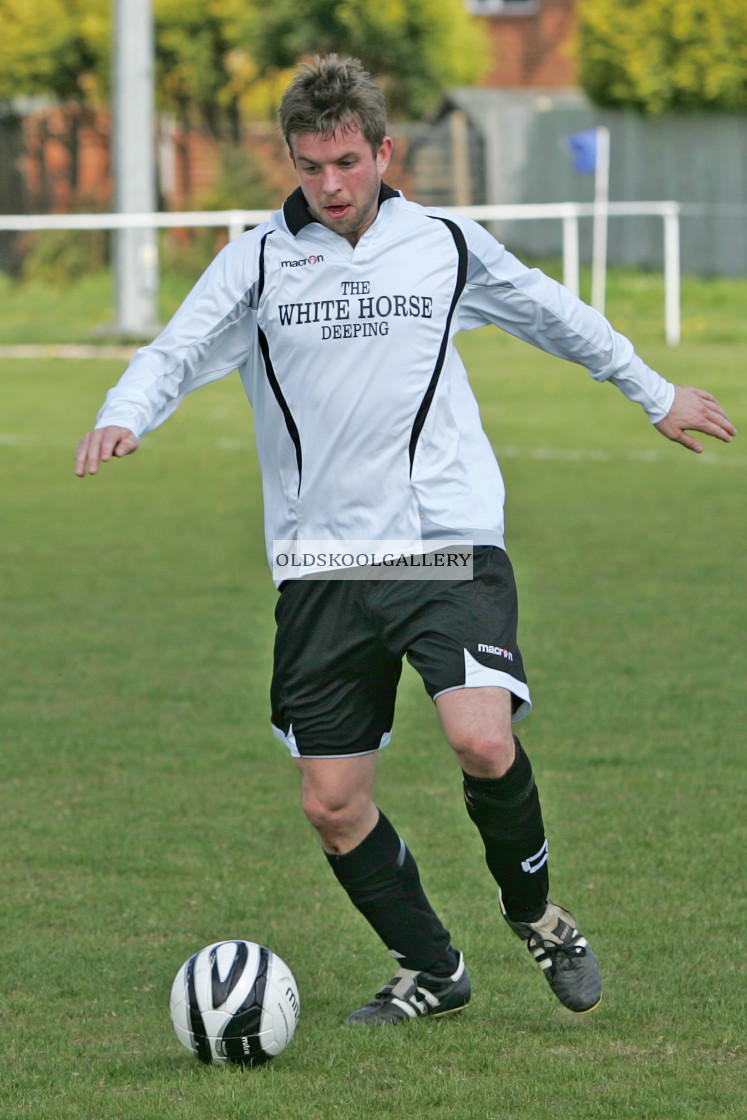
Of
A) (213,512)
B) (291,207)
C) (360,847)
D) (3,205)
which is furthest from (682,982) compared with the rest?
(3,205)

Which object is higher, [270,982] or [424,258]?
[424,258]

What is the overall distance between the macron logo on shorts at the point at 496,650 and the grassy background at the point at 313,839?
867 mm

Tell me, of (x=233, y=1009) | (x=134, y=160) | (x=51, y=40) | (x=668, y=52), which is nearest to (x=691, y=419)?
(x=233, y=1009)

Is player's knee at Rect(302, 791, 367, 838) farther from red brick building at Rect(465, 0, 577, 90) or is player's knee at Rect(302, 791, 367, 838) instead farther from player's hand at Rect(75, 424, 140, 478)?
red brick building at Rect(465, 0, 577, 90)

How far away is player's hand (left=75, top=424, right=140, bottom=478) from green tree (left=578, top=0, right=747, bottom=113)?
87.2 ft

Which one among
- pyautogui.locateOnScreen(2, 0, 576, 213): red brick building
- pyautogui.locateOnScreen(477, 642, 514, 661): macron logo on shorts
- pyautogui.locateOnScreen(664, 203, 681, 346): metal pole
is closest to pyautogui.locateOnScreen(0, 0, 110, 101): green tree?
pyautogui.locateOnScreen(2, 0, 576, 213): red brick building

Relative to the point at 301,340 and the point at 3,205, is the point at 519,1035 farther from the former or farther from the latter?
the point at 3,205

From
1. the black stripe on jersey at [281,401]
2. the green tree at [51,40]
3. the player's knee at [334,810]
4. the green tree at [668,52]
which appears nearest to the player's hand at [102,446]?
the black stripe on jersey at [281,401]

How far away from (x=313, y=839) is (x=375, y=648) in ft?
5.57

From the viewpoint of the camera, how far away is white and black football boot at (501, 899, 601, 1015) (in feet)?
12.8

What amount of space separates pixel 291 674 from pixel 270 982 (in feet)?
2.25

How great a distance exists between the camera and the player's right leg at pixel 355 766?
3.88 m

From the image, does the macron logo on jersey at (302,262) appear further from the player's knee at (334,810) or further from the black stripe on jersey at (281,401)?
the player's knee at (334,810)

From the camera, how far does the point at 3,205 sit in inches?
1334
